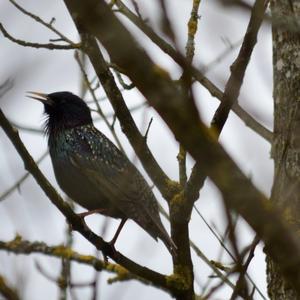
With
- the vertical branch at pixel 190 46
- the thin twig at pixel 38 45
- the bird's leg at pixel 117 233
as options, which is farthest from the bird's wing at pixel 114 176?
the thin twig at pixel 38 45

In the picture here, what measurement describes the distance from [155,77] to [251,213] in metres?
0.47

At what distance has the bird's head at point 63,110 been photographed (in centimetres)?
735

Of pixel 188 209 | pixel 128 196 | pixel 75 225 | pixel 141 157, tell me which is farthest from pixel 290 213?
pixel 128 196

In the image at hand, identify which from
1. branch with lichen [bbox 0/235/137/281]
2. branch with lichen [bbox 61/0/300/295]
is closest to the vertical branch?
branch with lichen [bbox 0/235/137/281]

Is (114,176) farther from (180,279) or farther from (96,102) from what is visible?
(180,279)

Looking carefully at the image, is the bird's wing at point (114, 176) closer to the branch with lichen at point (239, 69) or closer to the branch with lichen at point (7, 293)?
the branch with lichen at point (239, 69)

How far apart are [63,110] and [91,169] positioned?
43.9 inches

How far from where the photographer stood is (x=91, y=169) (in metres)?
6.71

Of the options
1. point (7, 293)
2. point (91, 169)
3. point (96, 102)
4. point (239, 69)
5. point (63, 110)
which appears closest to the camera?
point (7, 293)

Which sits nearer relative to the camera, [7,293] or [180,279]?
[7,293]

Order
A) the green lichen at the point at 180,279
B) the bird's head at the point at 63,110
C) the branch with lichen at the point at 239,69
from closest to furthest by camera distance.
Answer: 1. the branch with lichen at the point at 239,69
2. the green lichen at the point at 180,279
3. the bird's head at the point at 63,110

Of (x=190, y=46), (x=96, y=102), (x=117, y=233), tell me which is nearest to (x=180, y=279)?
(x=117, y=233)

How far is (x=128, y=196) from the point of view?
19.5 feet

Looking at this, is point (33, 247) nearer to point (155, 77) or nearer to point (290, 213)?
point (290, 213)
